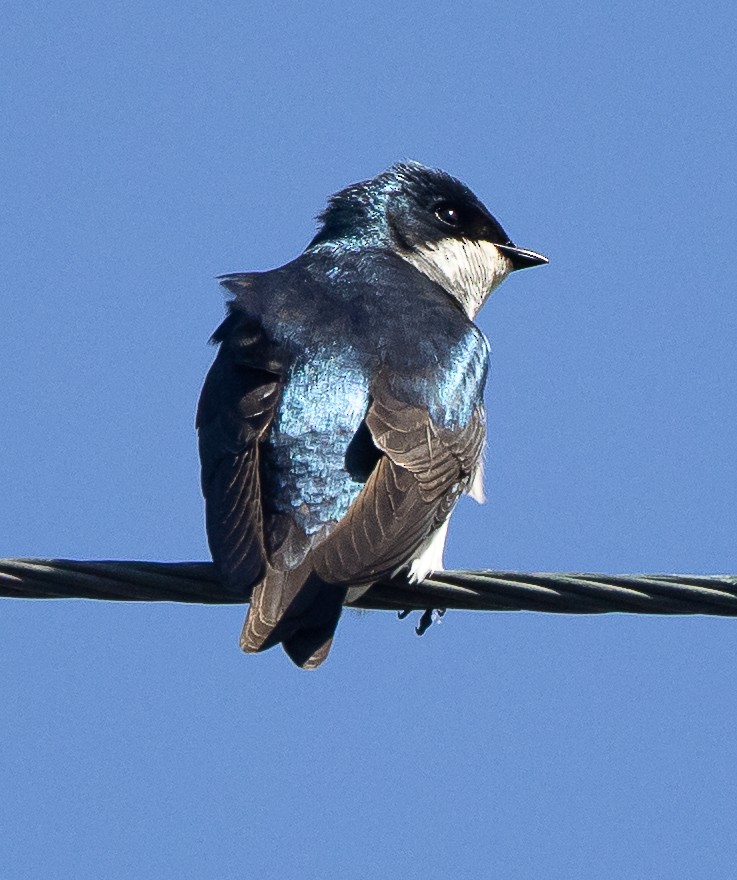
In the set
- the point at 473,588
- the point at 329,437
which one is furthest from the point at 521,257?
the point at 473,588

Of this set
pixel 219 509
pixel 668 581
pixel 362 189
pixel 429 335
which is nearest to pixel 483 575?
pixel 668 581

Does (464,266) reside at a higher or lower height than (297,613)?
higher

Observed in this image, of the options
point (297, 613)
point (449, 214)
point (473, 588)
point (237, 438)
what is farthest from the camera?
point (449, 214)

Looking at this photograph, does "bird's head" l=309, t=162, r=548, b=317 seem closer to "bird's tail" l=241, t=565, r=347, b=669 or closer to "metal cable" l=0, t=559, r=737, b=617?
"bird's tail" l=241, t=565, r=347, b=669

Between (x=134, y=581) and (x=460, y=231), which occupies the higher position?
(x=460, y=231)

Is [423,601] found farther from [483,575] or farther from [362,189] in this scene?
[362,189]

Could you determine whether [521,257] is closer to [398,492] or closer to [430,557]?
[430,557]

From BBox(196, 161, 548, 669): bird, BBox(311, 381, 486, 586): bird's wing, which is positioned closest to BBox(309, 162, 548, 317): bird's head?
BBox(196, 161, 548, 669): bird
